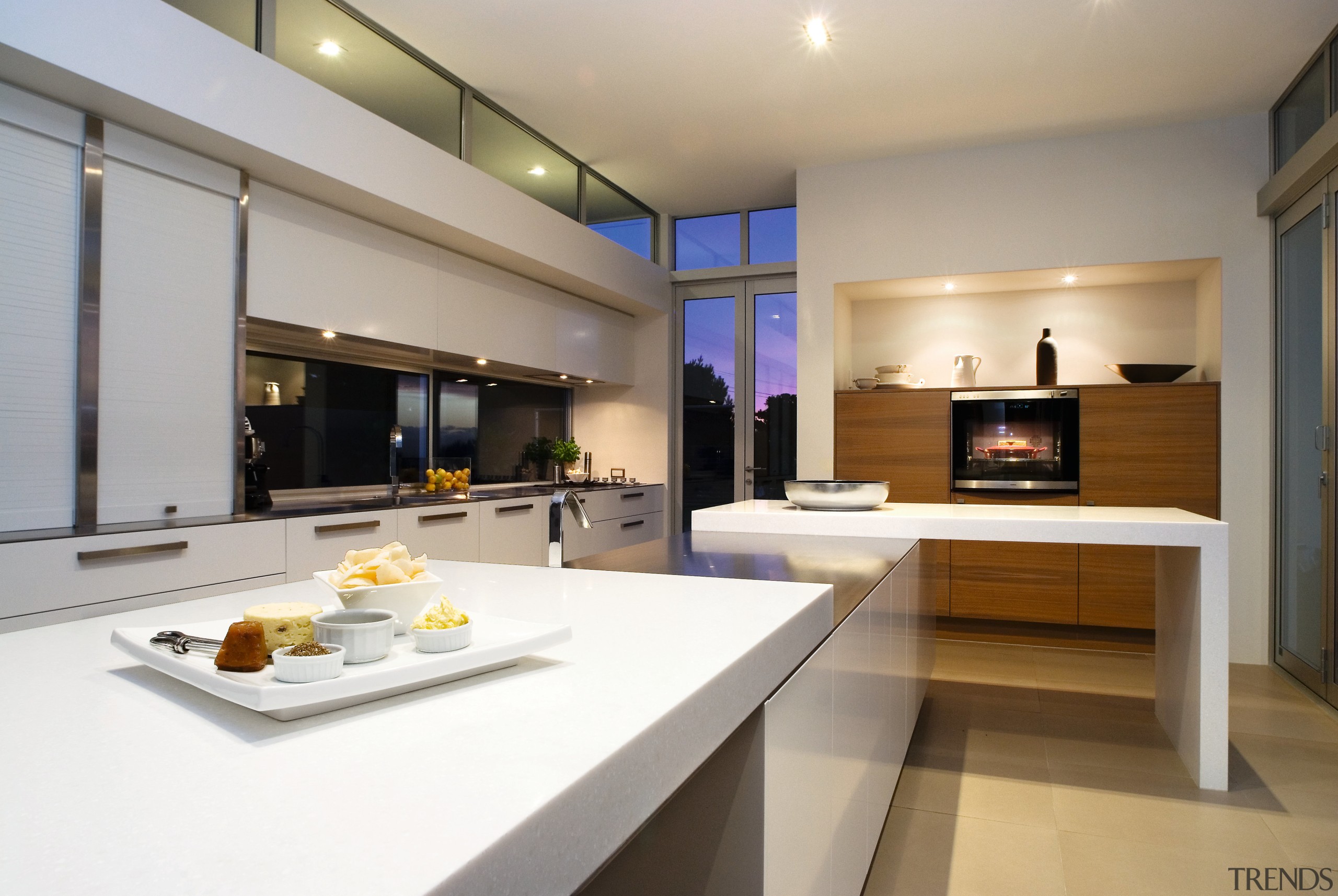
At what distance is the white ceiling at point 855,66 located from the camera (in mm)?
3158

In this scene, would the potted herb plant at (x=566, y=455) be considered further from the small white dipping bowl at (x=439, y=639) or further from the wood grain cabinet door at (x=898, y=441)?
the small white dipping bowl at (x=439, y=639)

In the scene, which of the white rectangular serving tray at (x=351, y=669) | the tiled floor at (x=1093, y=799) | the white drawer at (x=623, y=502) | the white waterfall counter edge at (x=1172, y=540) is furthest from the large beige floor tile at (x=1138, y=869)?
the white drawer at (x=623, y=502)

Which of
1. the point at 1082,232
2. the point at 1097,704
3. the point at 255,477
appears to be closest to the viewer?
the point at 255,477

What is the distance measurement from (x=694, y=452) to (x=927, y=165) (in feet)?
8.19

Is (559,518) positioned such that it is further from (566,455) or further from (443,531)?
(566,455)

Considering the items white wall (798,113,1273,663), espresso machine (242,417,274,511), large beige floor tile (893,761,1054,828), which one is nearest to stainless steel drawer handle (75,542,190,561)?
espresso machine (242,417,274,511)

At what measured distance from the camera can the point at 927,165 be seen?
459 centimetres

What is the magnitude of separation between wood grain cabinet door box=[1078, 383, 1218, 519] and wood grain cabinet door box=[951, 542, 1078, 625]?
42 cm

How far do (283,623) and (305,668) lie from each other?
11 cm

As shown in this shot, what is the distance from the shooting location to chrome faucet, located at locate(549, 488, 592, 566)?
Result: 58.1 inches

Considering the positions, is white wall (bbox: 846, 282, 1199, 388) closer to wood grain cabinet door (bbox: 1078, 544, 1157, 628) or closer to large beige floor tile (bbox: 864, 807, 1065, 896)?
wood grain cabinet door (bbox: 1078, 544, 1157, 628)

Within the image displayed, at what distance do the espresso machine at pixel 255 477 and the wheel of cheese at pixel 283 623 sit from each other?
8.17 feet

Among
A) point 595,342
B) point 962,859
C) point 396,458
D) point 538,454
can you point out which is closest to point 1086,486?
point 962,859

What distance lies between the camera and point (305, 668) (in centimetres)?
67
